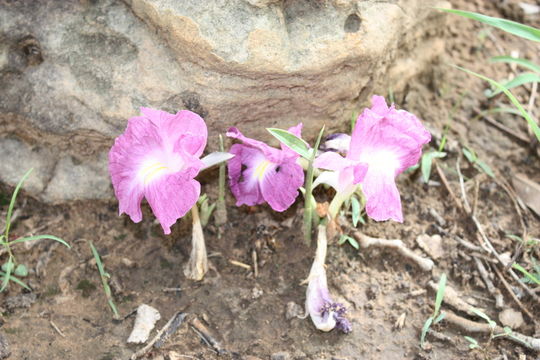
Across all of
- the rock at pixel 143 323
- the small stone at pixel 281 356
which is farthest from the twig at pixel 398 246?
the rock at pixel 143 323

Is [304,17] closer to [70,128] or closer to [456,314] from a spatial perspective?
[70,128]

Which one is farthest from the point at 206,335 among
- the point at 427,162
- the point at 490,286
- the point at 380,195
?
the point at 427,162

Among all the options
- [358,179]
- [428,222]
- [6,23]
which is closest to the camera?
[358,179]

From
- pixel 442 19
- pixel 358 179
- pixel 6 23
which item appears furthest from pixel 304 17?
pixel 6 23

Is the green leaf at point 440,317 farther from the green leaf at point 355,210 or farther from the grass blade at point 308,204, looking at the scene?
the grass blade at point 308,204

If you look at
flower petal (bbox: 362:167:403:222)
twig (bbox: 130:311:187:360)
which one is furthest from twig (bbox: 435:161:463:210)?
twig (bbox: 130:311:187:360)
